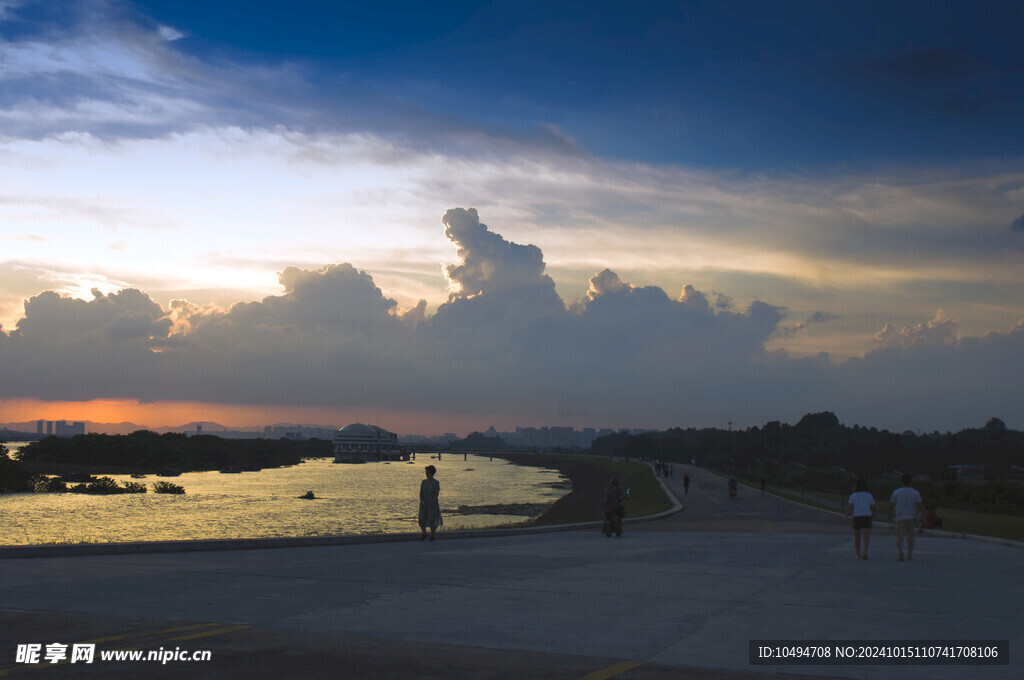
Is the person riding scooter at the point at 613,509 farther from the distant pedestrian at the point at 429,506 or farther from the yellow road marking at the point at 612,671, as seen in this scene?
the yellow road marking at the point at 612,671

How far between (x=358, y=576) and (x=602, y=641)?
18.9ft

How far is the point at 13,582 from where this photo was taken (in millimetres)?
11578

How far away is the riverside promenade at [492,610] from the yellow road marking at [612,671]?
0.04 m

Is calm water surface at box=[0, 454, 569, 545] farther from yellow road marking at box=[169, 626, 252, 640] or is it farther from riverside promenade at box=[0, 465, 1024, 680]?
yellow road marking at box=[169, 626, 252, 640]

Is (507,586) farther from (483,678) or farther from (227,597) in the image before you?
(483,678)

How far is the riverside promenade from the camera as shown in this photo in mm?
7473

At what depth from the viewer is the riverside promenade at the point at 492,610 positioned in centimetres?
747

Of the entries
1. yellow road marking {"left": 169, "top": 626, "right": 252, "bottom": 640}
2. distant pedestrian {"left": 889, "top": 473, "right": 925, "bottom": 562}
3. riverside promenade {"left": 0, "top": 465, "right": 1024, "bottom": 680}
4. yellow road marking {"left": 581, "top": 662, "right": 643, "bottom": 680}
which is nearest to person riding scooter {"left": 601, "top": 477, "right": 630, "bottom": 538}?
riverside promenade {"left": 0, "top": 465, "right": 1024, "bottom": 680}

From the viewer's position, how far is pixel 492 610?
10219mm

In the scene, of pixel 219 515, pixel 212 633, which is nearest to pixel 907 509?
pixel 212 633

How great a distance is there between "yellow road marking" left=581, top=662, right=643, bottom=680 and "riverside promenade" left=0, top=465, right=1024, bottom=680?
1.5 inches

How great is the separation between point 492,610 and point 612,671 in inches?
126

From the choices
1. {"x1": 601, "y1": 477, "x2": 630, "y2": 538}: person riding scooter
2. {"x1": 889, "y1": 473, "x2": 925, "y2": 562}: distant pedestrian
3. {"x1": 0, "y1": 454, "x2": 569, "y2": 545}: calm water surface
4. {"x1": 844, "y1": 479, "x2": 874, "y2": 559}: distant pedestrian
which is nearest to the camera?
{"x1": 889, "y1": 473, "x2": 925, "y2": 562}: distant pedestrian

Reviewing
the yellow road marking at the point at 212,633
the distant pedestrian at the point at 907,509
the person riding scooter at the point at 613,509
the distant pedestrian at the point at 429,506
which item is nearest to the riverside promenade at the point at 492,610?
the yellow road marking at the point at 212,633
